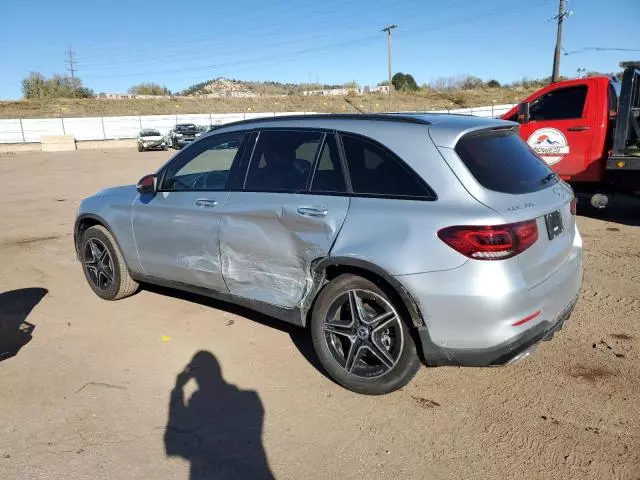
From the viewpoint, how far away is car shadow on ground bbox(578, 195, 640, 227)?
8.23 m

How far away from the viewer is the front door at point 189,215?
4.05m

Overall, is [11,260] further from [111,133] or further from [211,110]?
[211,110]

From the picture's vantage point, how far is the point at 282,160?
3.78 metres

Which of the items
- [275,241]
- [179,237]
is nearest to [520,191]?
[275,241]

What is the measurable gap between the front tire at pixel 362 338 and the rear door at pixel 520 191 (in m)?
0.82

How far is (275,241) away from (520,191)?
5.34 ft

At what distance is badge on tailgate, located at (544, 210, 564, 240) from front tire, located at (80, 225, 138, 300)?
12.5ft

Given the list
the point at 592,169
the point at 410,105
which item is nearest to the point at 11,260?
the point at 592,169

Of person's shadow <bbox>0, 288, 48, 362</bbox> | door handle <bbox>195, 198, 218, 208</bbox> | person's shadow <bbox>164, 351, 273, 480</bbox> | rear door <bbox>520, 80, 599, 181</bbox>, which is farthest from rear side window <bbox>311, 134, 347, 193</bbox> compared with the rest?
rear door <bbox>520, 80, 599, 181</bbox>

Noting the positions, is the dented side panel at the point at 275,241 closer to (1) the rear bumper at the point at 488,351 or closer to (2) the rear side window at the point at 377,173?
(2) the rear side window at the point at 377,173

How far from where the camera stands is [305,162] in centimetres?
363

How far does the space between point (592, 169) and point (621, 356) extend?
488 centimetres

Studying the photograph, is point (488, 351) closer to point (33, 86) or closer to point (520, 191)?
point (520, 191)

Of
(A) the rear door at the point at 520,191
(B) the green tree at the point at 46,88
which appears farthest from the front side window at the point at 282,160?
(B) the green tree at the point at 46,88
